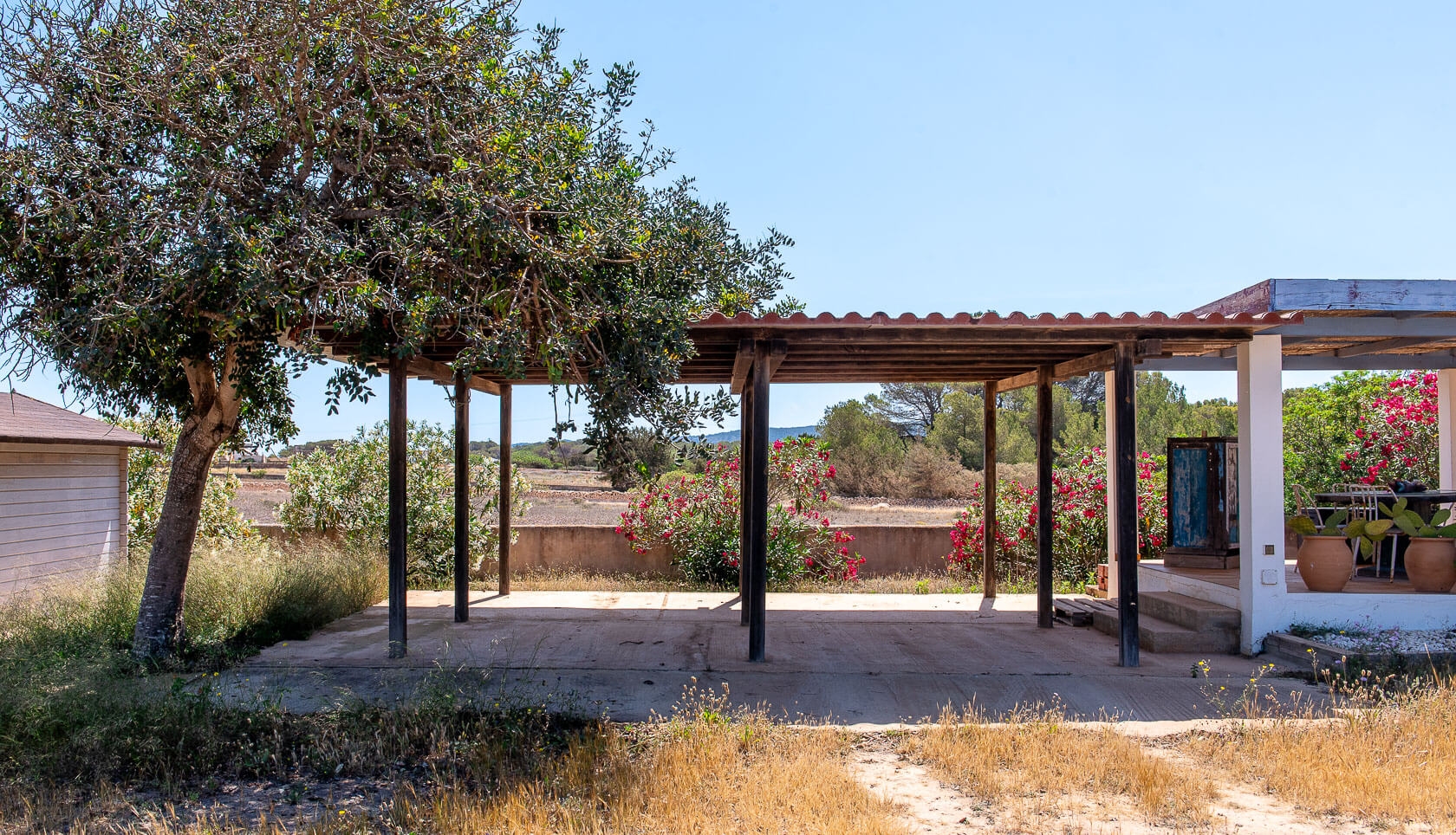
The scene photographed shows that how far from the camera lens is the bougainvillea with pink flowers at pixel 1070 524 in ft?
40.5

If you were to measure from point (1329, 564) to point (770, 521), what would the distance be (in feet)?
21.3

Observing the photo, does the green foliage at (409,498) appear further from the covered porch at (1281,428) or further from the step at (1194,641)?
the covered porch at (1281,428)

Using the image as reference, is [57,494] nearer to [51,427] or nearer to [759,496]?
[51,427]

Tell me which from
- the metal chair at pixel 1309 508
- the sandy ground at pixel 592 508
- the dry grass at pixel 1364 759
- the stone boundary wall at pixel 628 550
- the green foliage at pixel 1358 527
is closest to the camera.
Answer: the dry grass at pixel 1364 759

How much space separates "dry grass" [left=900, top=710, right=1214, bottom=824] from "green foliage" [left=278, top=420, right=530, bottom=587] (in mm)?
8628

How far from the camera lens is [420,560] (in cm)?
1263

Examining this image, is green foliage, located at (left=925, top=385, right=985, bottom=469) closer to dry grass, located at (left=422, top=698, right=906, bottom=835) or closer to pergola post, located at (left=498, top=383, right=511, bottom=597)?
pergola post, located at (left=498, top=383, right=511, bottom=597)

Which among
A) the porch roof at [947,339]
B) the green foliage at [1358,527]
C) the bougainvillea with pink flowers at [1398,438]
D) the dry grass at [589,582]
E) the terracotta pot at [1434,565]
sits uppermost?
the porch roof at [947,339]

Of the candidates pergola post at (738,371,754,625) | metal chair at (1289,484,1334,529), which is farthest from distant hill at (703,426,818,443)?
metal chair at (1289,484,1334,529)

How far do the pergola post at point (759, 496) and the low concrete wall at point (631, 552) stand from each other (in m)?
5.89

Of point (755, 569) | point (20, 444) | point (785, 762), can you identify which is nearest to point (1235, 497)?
point (755, 569)

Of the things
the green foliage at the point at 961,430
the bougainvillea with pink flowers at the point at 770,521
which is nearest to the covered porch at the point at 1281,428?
the bougainvillea with pink flowers at the point at 770,521

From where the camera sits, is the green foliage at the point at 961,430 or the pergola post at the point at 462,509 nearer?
the pergola post at the point at 462,509

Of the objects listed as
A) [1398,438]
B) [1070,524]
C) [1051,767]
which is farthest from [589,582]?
[1398,438]
